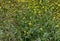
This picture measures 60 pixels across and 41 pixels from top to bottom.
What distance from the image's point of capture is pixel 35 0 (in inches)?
175

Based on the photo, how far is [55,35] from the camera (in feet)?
12.1

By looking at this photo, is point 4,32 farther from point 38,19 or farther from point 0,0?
point 0,0

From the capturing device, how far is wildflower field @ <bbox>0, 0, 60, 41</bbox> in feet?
12.2

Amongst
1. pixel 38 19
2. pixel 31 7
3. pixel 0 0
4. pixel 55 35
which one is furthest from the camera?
pixel 0 0

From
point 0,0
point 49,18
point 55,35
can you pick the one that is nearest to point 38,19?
point 49,18

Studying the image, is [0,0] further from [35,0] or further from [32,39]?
[32,39]

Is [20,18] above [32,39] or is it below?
above

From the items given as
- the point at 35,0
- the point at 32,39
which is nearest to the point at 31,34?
the point at 32,39

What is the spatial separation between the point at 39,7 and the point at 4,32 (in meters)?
0.89

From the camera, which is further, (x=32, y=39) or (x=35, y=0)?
(x=35, y=0)

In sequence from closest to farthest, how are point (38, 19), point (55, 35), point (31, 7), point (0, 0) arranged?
point (55, 35) → point (38, 19) → point (31, 7) → point (0, 0)

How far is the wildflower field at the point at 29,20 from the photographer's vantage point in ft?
12.2

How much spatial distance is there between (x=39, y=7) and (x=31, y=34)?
28.0 inches

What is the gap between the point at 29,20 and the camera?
3.94m
